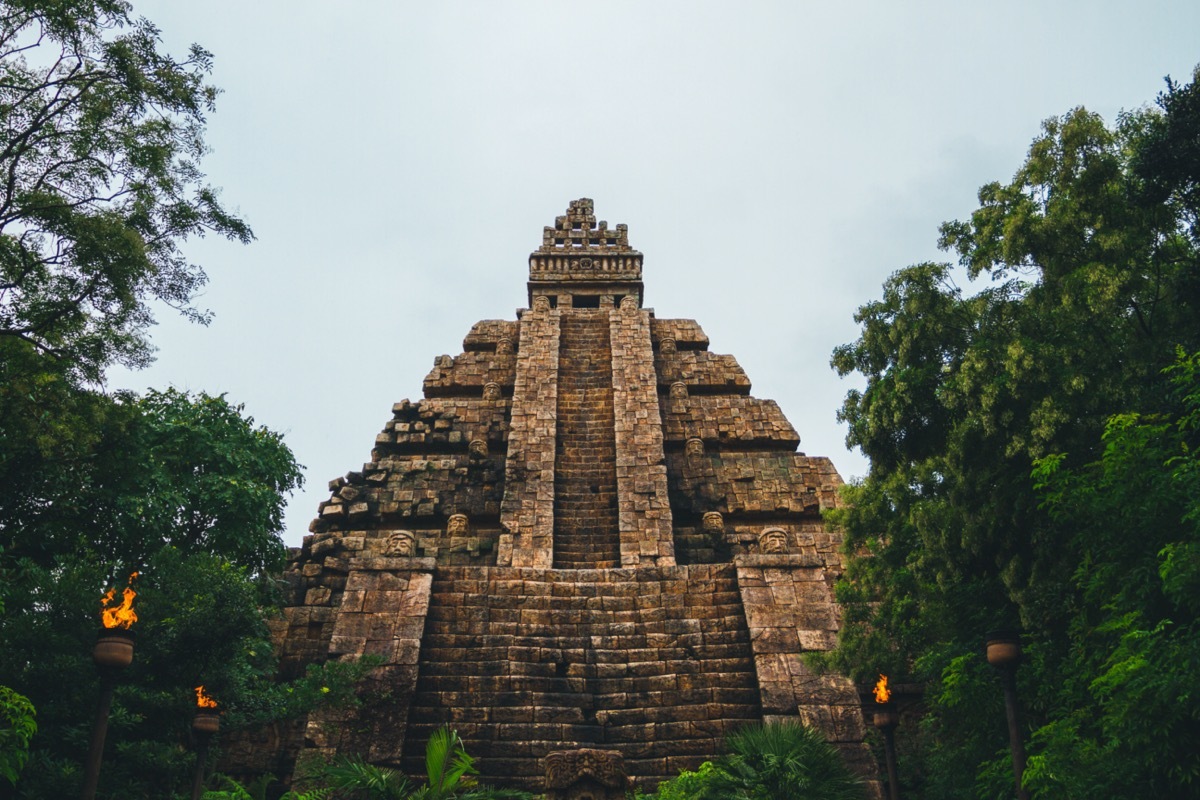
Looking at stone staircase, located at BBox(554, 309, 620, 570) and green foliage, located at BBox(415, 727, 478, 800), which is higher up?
stone staircase, located at BBox(554, 309, 620, 570)

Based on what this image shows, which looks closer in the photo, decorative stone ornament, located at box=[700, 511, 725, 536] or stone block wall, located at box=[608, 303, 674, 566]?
stone block wall, located at box=[608, 303, 674, 566]

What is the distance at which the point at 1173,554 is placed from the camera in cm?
700

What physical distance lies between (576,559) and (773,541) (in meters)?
3.59

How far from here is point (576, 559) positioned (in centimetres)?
1711

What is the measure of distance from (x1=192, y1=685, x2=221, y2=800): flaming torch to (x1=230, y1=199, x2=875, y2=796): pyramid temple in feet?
4.39

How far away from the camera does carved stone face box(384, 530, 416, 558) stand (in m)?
17.4

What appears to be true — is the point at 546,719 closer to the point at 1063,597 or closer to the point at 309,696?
the point at 309,696

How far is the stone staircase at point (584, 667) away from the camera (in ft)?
36.2

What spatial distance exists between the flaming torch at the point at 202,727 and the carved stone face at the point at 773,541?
1019 cm

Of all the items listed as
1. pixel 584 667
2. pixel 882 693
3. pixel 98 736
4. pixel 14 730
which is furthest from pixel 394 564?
pixel 882 693

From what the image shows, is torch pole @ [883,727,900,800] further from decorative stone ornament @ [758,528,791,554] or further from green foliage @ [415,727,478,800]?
decorative stone ornament @ [758,528,791,554]

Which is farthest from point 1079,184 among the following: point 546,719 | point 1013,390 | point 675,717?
point 546,719

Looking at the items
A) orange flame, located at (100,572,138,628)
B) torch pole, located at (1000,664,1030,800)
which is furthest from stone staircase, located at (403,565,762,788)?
torch pole, located at (1000,664,1030,800)

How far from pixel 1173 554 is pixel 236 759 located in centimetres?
1106
